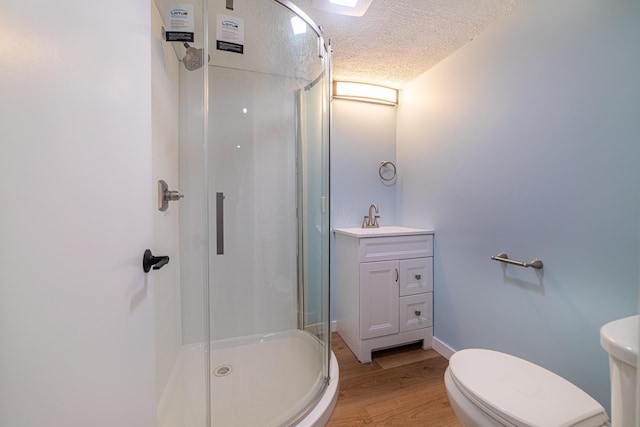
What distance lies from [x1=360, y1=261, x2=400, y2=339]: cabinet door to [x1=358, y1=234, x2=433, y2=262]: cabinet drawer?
5 centimetres

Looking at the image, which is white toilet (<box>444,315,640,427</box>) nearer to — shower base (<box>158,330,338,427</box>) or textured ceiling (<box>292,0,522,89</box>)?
shower base (<box>158,330,338,427</box>)

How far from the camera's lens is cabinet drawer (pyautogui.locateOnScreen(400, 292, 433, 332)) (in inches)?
70.6

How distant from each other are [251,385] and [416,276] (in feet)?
4.34

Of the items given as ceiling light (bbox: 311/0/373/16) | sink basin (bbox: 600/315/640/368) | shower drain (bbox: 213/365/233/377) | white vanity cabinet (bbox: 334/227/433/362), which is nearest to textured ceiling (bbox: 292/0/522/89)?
ceiling light (bbox: 311/0/373/16)

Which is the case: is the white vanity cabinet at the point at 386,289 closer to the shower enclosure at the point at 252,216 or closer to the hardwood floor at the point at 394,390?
the hardwood floor at the point at 394,390

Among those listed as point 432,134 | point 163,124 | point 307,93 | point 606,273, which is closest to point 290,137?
point 307,93

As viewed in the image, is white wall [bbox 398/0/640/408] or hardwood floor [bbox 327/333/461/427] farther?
hardwood floor [bbox 327/333/461/427]

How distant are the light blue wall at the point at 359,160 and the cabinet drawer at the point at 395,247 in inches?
18.6

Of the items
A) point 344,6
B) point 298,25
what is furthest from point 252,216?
point 344,6

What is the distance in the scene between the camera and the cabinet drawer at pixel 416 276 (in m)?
1.80

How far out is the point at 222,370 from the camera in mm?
1455

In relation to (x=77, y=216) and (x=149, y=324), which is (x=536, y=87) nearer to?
(x=77, y=216)

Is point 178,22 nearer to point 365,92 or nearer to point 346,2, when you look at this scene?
point 346,2

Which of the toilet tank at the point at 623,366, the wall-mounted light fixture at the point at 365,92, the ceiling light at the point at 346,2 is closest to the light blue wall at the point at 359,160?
the wall-mounted light fixture at the point at 365,92
